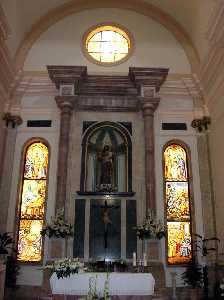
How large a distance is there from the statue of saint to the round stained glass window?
3.49m

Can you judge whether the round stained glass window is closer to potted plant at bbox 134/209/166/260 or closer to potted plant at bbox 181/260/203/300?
potted plant at bbox 134/209/166/260

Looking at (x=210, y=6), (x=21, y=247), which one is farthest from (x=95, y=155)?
(x=210, y=6)

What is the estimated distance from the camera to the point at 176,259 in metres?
11.2

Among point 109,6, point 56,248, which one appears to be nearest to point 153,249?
point 56,248

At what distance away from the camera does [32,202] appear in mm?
11742

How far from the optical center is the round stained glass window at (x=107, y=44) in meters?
13.5

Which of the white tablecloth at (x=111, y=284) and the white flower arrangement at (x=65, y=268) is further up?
the white flower arrangement at (x=65, y=268)

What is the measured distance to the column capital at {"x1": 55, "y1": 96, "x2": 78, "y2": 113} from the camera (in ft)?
40.0

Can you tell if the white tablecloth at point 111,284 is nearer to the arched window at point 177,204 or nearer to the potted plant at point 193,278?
the potted plant at point 193,278

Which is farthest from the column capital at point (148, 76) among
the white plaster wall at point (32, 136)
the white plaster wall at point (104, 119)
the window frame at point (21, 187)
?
the window frame at point (21, 187)

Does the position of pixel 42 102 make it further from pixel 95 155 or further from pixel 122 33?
pixel 122 33

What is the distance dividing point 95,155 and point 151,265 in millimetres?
3793

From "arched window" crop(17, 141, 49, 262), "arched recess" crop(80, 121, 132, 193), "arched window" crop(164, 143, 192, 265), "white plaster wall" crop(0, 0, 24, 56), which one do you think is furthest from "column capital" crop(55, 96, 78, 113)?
"arched window" crop(164, 143, 192, 265)

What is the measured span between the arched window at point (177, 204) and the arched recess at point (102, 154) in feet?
4.20
